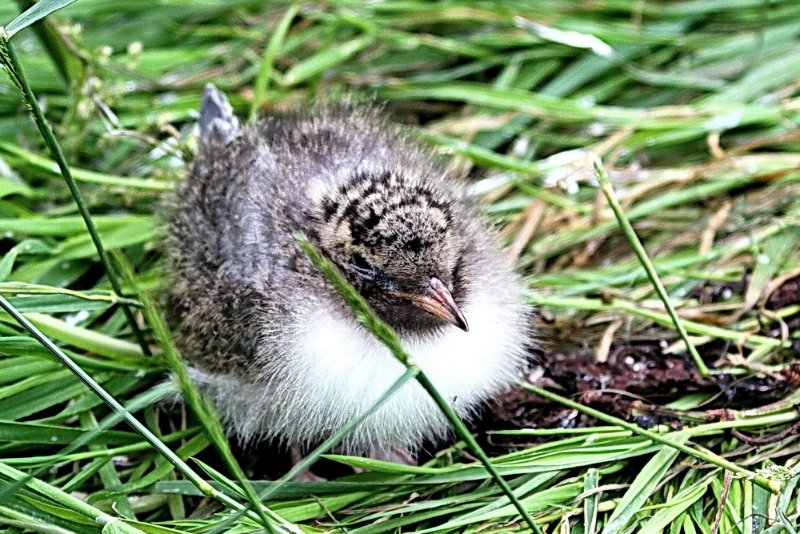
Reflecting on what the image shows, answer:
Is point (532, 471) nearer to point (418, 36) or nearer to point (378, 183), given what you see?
point (378, 183)

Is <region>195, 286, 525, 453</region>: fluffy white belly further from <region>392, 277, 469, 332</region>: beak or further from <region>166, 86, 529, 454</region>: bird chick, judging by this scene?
<region>392, 277, 469, 332</region>: beak

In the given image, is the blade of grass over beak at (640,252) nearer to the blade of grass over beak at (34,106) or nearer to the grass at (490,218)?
the grass at (490,218)

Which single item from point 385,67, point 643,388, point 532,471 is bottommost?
point 532,471

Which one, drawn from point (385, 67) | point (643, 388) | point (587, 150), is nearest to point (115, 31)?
point (385, 67)

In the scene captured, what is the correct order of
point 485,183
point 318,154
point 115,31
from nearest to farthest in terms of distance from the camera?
1. point 318,154
2. point 485,183
3. point 115,31

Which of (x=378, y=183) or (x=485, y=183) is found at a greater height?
(x=485, y=183)

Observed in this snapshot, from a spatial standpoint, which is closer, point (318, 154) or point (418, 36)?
point (318, 154)
